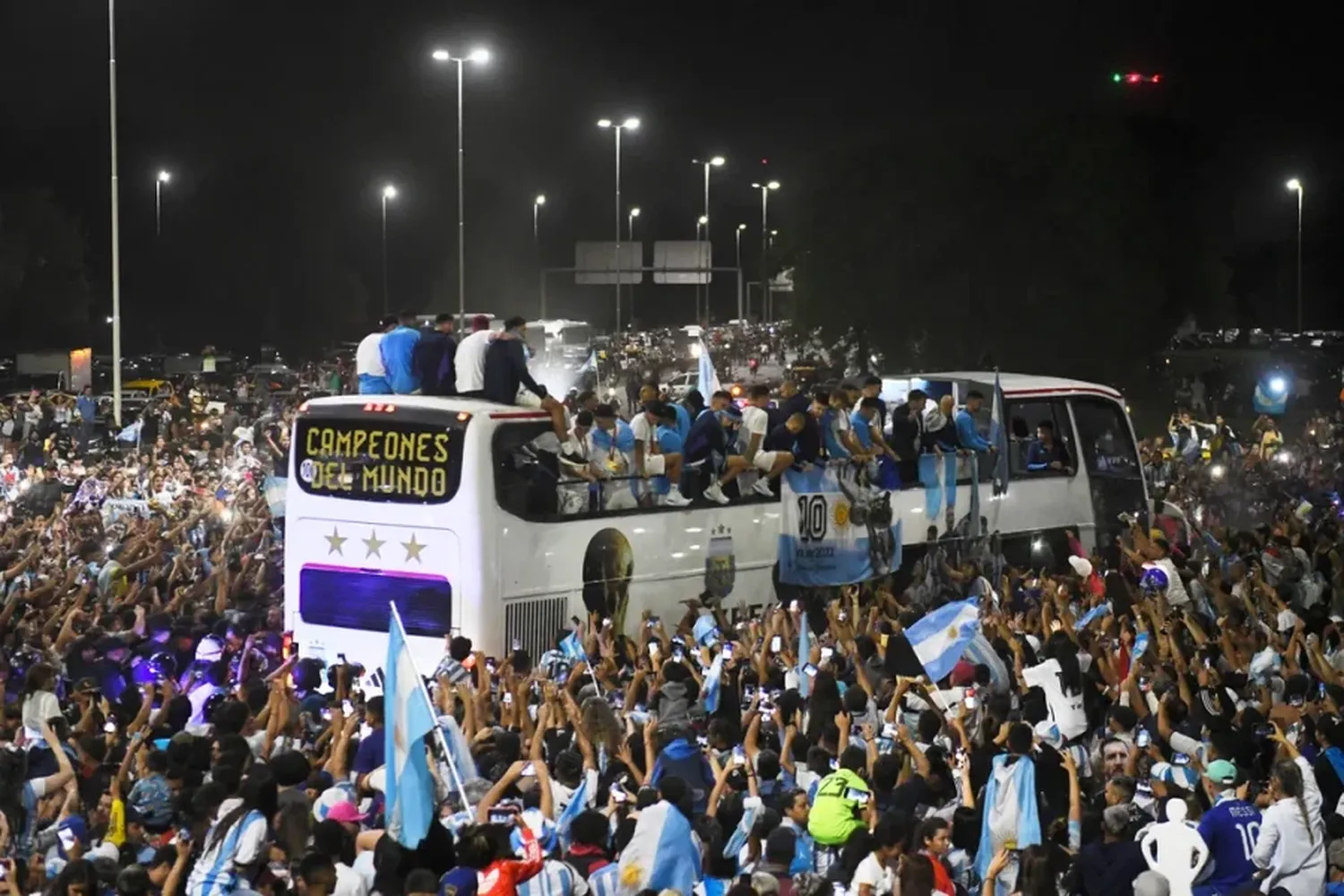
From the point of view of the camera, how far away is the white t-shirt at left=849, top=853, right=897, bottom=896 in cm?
776

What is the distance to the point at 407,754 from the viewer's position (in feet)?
26.5

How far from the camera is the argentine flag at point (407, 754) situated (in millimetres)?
7953

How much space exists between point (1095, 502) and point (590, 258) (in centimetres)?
4911

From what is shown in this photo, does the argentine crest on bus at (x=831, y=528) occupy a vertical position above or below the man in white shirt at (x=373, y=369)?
below

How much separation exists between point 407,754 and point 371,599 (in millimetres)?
6078

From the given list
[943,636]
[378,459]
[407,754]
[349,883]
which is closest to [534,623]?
[378,459]

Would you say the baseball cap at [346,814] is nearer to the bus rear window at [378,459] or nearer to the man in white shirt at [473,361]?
the bus rear window at [378,459]

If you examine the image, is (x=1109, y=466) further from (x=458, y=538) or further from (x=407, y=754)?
(x=407, y=754)

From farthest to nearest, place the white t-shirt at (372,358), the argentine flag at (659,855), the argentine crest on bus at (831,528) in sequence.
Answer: the argentine crest on bus at (831,528)
the white t-shirt at (372,358)
the argentine flag at (659,855)

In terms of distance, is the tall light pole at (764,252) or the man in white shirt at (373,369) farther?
the tall light pole at (764,252)

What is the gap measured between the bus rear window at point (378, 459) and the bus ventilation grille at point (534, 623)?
36.6 inches

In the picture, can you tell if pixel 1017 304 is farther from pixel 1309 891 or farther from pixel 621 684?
pixel 1309 891

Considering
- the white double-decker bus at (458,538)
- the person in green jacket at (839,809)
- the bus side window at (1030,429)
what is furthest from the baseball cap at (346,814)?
the bus side window at (1030,429)

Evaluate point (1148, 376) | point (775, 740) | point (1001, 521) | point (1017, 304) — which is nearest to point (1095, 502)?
point (1001, 521)
